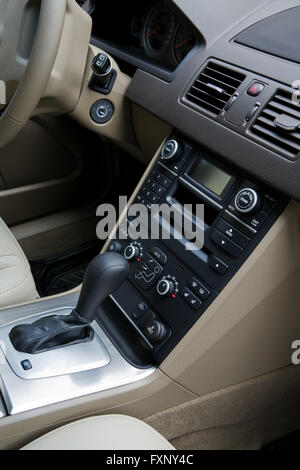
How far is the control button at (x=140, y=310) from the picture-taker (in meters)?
1.11

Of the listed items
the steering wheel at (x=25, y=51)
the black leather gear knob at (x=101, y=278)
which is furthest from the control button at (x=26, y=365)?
the steering wheel at (x=25, y=51)

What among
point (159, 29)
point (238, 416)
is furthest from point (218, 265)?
point (159, 29)

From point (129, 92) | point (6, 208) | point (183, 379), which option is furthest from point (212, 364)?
point (6, 208)

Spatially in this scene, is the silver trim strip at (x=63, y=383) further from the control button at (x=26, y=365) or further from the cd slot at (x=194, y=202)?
the cd slot at (x=194, y=202)

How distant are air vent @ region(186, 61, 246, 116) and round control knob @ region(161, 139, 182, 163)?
0.34 feet

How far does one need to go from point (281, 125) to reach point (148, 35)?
0.73 m

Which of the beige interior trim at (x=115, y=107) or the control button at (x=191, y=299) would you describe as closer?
the control button at (x=191, y=299)

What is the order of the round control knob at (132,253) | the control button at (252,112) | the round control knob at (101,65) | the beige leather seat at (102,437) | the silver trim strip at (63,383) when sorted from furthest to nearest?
1. the round control knob at (101,65)
2. the round control knob at (132,253)
3. the control button at (252,112)
4. the silver trim strip at (63,383)
5. the beige leather seat at (102,437)

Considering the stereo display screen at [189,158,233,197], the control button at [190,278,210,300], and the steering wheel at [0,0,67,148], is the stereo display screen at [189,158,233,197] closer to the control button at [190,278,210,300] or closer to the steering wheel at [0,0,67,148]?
the control button at [190,278,210,300]

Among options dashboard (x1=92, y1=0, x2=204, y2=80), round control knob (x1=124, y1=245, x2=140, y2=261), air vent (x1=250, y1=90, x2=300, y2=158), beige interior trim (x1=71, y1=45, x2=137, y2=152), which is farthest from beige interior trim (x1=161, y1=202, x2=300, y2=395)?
beige interior trim (x1=71, y1=45, x2=137, y2=152)

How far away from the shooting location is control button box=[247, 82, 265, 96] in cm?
104

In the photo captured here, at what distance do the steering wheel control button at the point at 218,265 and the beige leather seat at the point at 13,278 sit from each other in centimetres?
46

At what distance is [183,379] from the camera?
3.43 feet

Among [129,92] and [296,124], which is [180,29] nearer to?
[129,92]
